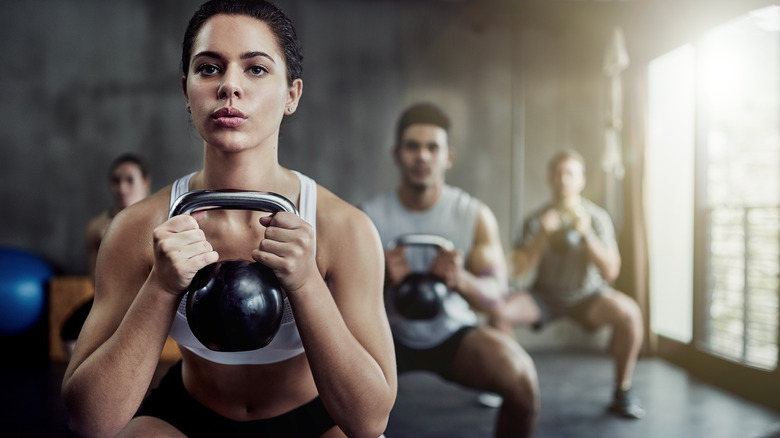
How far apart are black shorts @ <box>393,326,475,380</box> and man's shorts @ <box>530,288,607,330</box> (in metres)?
1.43

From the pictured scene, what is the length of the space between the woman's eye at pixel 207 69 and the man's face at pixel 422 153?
1547mm

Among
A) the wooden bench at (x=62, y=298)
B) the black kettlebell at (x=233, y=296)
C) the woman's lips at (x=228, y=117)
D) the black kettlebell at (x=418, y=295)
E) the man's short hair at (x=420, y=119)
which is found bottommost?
the wooden bench at (x=62, y=298)

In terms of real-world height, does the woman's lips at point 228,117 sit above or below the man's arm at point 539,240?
above

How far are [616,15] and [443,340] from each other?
3860mm

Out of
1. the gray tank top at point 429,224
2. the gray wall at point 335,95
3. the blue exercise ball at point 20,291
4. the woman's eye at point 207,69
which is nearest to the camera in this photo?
the woman's eye at point 207,69

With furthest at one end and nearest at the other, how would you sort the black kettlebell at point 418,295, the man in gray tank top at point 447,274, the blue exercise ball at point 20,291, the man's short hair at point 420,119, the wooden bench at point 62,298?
the wooden bench at point 62,298 < the blue exercise ball at point 20,291 < the man's short hair at point 420,119 < the man in gray tank top at point 447,274 < the black kettlebell at point 418,295

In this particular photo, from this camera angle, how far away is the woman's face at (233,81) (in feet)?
2.77

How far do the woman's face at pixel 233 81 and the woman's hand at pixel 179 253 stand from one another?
151 millimetres

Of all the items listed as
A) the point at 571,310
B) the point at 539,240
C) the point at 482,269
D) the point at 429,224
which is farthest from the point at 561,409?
the point at 429,224

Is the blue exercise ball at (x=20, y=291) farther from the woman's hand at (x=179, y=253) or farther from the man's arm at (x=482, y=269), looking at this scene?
the woman's hand at (x=179, y=253)

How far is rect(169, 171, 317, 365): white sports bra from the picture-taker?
973 millimetres

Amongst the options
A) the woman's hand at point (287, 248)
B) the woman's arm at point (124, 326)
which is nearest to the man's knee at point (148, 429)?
the woman's arm at point (124, 326)

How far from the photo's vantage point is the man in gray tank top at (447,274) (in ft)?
6.36

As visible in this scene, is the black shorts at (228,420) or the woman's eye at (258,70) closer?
the woman's eye at (258,70)
